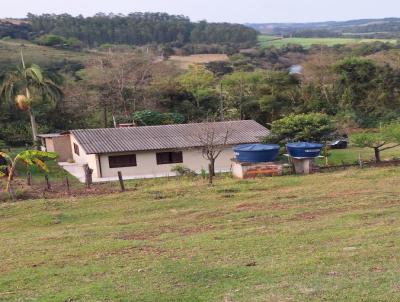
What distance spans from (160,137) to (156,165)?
6.16 ft

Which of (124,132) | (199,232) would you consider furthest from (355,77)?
(199,232)

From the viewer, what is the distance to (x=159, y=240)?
1338 centimetres

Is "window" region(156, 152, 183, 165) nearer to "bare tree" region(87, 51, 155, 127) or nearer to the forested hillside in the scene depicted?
the forested hillside

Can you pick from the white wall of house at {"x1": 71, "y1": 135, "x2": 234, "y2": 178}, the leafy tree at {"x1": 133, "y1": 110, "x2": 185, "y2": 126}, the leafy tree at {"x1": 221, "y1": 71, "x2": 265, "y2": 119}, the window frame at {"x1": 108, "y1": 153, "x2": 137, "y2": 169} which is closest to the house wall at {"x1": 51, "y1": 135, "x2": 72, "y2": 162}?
the white wall of house at {"x1": 71, "y1": 135, "x2": 234, "y2": 178}

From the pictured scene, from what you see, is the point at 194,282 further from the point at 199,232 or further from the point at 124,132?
the point at 124,132

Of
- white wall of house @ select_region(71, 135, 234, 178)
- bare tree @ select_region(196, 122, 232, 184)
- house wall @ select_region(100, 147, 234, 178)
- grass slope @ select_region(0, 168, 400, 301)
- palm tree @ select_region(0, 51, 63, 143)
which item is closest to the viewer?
grass slope @ select_region(0, 168, 400, 301)

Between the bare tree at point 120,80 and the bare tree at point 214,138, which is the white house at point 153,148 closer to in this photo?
the bare tree at point 214,138

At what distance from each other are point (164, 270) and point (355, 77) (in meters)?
40.6

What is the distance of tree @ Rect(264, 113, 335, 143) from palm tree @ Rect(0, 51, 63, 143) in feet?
53.3

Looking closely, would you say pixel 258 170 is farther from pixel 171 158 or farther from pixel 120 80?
pixel 120 80

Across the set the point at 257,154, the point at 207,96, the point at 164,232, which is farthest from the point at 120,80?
the point at 164,232

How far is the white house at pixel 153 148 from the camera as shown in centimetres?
3005

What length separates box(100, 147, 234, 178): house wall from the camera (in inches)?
1187

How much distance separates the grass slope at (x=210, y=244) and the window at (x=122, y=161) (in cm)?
921
